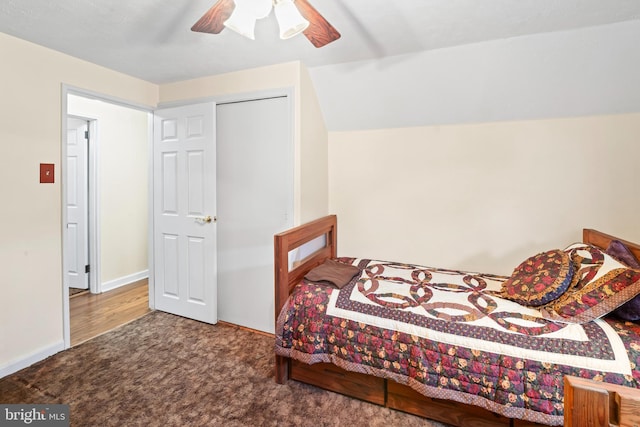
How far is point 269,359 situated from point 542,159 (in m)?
2.47

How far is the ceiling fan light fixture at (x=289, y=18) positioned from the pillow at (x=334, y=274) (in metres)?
1.40

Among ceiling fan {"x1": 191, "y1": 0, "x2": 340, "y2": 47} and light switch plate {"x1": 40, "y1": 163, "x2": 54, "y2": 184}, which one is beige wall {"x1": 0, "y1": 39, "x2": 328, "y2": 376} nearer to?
light switch plate {"x1": 40, "y1": 163, "x2": 54, "y2": 184}

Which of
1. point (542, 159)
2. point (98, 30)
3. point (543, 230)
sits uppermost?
point (98, 30)

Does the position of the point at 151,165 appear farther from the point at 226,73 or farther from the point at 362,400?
the point at 362,400

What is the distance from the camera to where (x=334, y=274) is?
6.99ft

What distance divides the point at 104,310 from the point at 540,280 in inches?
143

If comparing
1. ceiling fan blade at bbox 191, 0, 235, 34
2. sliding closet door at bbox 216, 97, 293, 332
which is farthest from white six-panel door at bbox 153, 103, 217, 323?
ceiling fan blade at bbox 191, 0, 235, 34

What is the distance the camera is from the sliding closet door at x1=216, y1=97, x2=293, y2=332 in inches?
98.0

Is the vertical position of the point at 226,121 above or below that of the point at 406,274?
above

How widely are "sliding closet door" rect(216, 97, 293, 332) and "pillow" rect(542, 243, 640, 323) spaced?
5.77ft

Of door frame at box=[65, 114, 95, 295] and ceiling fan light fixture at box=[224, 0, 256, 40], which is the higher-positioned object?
ceiling fan light fixture at box=[224, 0, 256, 40]

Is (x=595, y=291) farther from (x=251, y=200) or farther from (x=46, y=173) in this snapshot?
(x=46, y=173)

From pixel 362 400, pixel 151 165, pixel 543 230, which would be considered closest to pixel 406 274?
pixel 362 400

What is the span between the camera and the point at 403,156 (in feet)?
8.91
